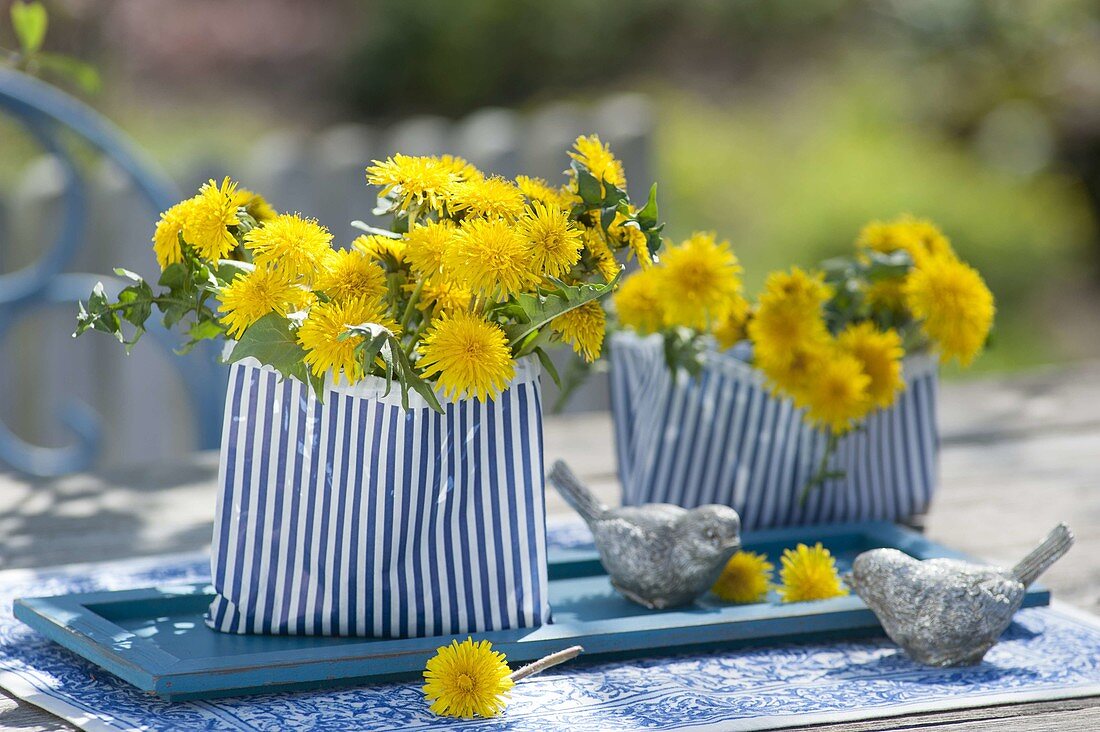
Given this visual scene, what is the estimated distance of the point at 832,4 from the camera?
7.72m

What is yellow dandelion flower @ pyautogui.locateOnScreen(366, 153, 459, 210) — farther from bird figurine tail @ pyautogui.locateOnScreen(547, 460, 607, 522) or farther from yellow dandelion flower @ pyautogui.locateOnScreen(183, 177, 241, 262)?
bird figurine tail @ pyautogui.locateOnScreen(547, 460, 607, 522)

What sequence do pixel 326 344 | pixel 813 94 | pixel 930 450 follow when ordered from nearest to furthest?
pixel 326 344, pixel 930 450, pixel 813 94

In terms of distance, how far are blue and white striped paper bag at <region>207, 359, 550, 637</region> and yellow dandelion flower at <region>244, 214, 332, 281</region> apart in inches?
3.2

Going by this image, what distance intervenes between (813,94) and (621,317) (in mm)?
6486

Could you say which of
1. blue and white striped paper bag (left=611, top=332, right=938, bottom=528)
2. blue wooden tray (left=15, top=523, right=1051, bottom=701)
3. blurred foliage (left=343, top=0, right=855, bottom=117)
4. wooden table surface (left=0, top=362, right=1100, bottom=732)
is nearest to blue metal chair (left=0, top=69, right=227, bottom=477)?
wooden table surface (left=0, top=362, right=1100, bottom=732)

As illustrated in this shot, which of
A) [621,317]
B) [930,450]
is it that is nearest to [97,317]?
[621,317]

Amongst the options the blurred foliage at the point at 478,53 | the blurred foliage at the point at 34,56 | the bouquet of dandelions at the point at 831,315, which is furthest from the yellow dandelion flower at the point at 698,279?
the blurred foliage at the point at 478,53

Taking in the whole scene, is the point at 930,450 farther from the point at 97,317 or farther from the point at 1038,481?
the point at 97,317

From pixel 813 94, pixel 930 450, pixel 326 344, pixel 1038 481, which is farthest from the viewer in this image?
pixel 813 94

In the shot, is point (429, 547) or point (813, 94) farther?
point (813, 94)

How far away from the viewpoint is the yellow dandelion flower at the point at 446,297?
884 mm

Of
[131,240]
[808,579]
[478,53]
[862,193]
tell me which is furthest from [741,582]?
[478,53]

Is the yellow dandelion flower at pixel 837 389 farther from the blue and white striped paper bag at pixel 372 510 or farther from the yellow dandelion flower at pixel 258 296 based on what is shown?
the yellow dandelion flower at pixel 258 296

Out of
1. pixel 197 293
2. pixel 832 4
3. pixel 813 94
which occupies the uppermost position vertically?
pixel 832 4
